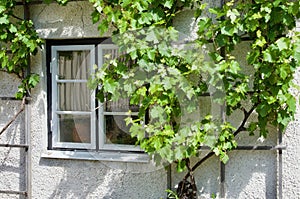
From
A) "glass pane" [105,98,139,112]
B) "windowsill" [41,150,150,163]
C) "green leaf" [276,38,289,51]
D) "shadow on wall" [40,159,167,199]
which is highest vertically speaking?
"green leaf" [276,38,289,51]

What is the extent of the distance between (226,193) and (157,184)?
0.72m

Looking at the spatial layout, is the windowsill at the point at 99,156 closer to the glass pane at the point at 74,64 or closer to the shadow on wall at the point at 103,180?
the shadow on wall at the point at 103,180

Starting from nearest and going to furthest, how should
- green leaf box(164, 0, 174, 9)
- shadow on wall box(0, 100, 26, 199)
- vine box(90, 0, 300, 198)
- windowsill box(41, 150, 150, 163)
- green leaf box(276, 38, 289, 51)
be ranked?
→ 1. green leaf box(276, 38, 289, 51)
2. vine box(90, 0, 300, 198)
3. green leaf box(164, 0, 174, 9)
4. windowsill box(41, 150, 150, 163)
5. shadow on wall box(0, 100, 26, 199)

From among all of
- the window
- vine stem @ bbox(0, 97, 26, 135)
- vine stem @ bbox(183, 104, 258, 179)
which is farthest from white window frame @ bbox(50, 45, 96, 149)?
vine stem @ bbox(183, 104, 258, 179)

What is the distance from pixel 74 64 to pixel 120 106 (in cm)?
72

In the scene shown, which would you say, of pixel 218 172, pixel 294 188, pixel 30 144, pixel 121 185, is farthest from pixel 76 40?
pixel 294 188

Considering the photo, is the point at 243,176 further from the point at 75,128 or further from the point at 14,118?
the point at 14,118

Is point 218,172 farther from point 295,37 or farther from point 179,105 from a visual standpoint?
point 295,37

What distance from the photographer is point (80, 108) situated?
5.28 metres

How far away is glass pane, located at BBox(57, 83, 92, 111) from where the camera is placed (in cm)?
525

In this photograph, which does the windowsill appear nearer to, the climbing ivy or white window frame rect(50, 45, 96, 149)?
white window frame rect(50, 45, 96, 149)

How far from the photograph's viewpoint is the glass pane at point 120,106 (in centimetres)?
505

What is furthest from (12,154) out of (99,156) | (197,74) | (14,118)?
(197,74)

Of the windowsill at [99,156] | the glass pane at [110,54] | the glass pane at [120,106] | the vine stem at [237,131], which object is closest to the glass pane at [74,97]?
the glass pane at [120,106]
